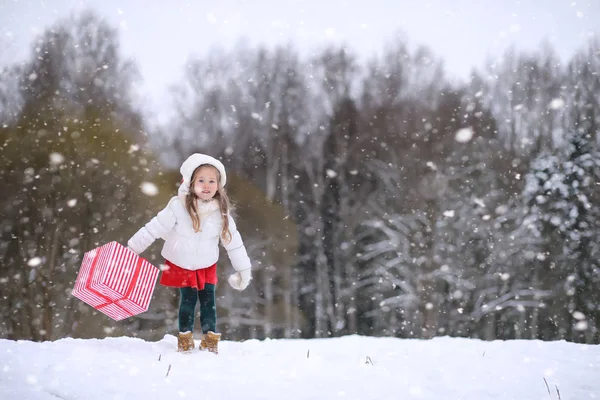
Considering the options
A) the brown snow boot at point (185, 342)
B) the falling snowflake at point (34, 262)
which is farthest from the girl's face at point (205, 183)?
the falling snowflake at point (34, 262)

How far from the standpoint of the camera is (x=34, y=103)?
43.6ft

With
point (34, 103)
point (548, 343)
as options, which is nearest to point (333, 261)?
point (34, 103)

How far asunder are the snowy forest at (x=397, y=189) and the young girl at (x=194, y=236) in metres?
10.9

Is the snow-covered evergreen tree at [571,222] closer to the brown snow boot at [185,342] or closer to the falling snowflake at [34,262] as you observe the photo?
the brown snow boot at [185,342]

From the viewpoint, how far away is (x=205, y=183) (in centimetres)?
421

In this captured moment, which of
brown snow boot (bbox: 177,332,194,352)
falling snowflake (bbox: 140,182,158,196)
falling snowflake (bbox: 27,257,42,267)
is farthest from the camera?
falling snowflake (bbox: 140,182,158,196)

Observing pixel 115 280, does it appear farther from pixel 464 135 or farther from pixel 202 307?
pixel 464 135

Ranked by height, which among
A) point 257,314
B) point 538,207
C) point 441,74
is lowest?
point 257,314

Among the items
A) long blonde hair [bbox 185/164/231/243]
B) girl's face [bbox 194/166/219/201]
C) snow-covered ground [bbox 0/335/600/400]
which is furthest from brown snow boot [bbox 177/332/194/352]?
girl's face [bbox 194/166/219/201]

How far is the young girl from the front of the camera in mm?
4098

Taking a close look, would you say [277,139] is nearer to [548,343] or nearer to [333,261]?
[333,261]

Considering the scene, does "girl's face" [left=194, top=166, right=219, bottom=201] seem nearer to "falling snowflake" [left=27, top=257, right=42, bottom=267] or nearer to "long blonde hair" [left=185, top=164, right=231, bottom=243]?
"long blonde hair" [left=185, top=164, right=231, bottom=243]

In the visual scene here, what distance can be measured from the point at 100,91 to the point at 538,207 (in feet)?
49.2

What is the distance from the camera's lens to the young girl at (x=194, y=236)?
410 centimetres
